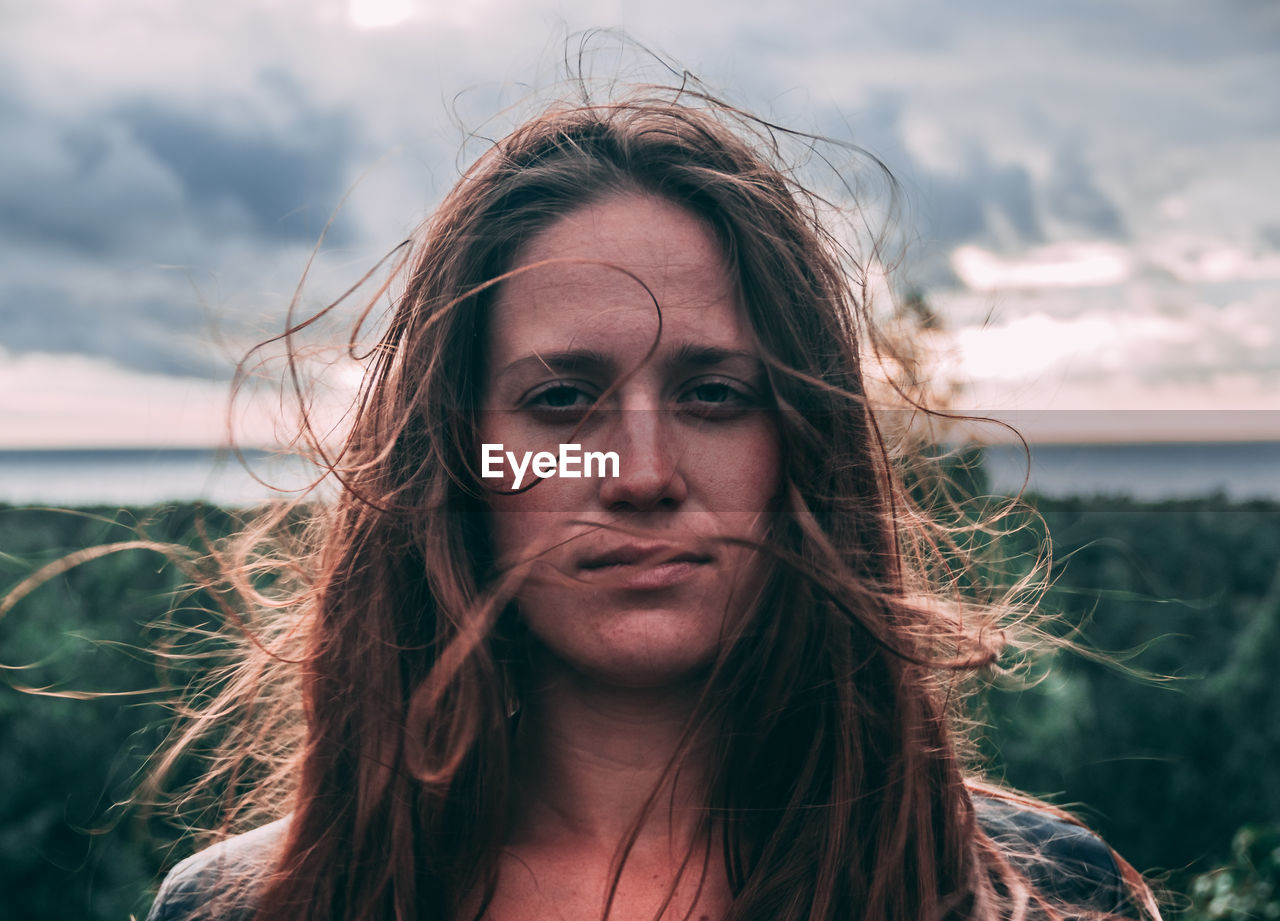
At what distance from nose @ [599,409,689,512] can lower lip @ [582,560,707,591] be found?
2.8 inches

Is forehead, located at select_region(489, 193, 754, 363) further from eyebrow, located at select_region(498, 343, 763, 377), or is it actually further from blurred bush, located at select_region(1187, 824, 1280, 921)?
blurred bush, located at select_region(1187, 824, 1280, 921)

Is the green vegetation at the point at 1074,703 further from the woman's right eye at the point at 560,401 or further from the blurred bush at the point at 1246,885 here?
the woman's right eye at the point at 560,401

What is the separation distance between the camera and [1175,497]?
3193 mm

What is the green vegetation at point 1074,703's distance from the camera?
8.60 ft

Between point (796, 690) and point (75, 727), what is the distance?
2.50 m

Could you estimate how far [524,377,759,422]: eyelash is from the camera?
1.09 metres

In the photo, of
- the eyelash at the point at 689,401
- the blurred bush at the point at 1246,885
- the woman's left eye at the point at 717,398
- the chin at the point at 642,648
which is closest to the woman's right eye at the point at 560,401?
the eyelash at the point at 689,401

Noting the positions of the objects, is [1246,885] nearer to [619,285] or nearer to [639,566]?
[639,566]

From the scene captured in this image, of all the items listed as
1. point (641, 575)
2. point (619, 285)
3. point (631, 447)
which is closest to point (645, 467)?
point (631, 447)

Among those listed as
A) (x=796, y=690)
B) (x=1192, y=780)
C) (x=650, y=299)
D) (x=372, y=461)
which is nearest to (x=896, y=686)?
(x=796, y=690)

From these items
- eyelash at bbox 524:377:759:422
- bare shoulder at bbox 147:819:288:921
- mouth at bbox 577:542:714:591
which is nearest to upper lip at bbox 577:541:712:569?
mouth at bbox 577:542:714:591

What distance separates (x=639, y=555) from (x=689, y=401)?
202 millimetres

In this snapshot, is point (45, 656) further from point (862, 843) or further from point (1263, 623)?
point (1263, 623)

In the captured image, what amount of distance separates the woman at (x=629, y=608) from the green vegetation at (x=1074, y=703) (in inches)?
64.8
